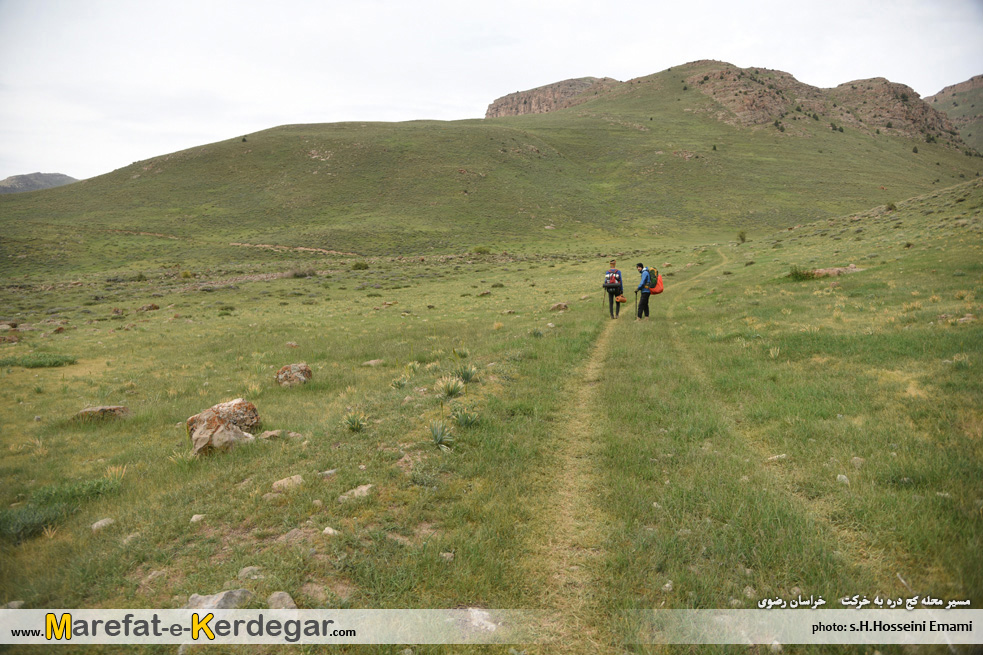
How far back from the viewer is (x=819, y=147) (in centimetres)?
13312

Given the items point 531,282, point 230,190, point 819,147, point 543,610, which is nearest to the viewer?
point 543,610

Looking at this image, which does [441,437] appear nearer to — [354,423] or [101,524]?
[354,423]

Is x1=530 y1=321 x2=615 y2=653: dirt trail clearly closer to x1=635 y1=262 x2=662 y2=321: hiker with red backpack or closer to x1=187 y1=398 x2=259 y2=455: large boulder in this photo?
x1=187 y1=398 x2=259 y2=455: large boulder

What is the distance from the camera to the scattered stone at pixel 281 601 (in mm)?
4118

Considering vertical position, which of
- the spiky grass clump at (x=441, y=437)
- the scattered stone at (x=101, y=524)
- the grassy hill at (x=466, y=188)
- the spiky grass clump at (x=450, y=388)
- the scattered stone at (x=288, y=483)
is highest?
the grassy hill at (x=466, y=188)

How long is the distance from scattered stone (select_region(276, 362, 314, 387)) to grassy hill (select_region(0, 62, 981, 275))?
56.3 m

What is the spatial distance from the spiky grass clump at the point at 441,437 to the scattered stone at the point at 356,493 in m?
1.52

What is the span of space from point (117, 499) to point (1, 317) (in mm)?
33850

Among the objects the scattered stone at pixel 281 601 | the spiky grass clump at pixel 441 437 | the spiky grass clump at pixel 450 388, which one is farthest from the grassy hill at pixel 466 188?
the scattered stone at pixel 281 601

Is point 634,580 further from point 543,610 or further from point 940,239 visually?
point 940,239

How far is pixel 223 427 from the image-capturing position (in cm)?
814

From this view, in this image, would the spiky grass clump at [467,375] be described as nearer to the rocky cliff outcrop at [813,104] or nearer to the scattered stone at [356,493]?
the scattered stone at [356,493]

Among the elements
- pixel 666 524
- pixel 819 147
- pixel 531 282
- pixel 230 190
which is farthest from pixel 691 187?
pixel 666 524

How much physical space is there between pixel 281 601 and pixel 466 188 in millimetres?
103460
